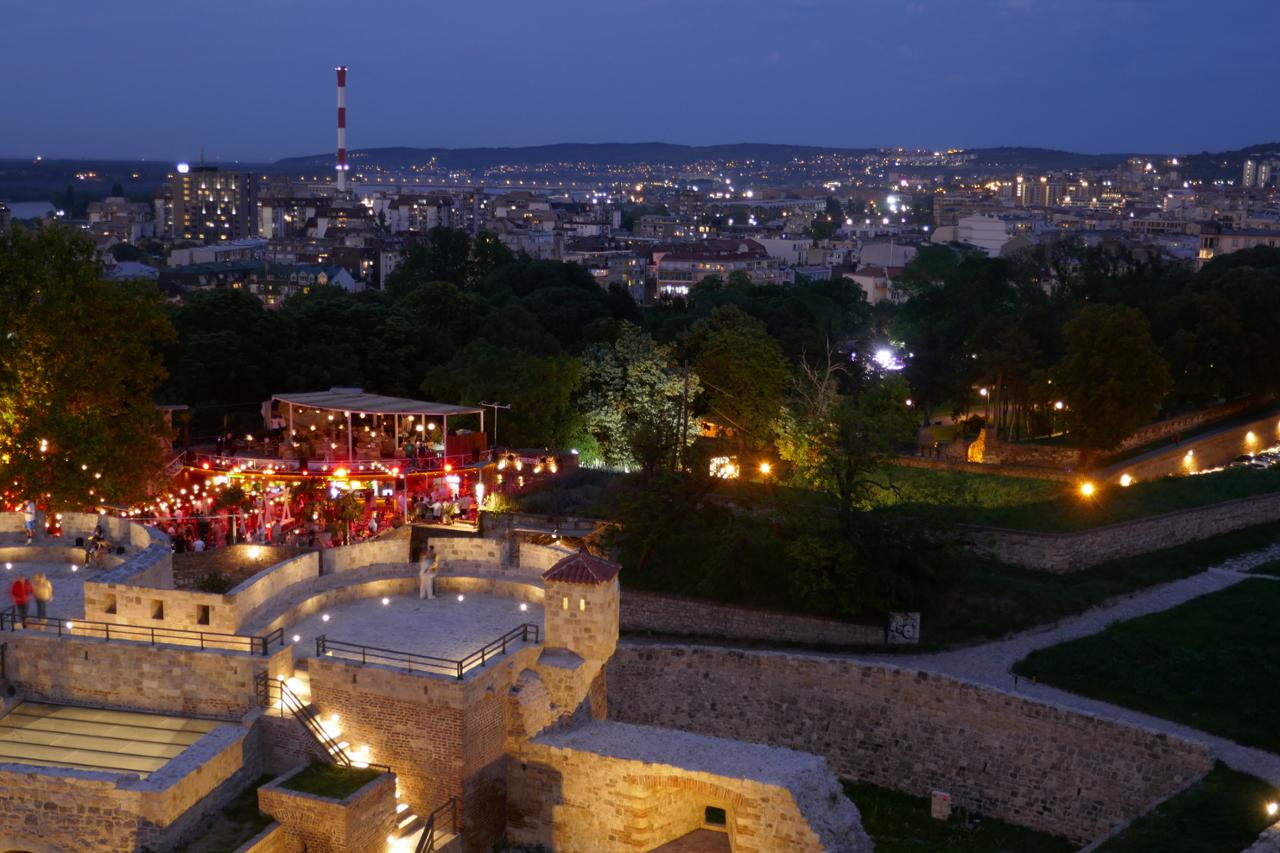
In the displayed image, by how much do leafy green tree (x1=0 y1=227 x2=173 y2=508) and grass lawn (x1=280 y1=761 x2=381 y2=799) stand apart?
11.7 meters

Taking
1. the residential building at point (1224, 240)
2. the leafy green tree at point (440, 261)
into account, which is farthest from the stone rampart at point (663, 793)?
the residential building at point (1224, 240)

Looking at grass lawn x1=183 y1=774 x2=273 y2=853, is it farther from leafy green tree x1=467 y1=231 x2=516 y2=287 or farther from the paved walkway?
leafy green tree x1=467 y1=231 x2=516 y2=287

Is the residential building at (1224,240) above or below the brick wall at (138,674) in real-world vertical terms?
above

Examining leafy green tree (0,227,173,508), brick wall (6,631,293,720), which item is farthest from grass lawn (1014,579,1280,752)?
leafy green tree (0,227,173,508)

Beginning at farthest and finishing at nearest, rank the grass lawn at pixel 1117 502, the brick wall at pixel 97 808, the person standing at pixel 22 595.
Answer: the grass lawn at pixel 1117 502 → the person standing at pixel 22 595 → the brick wall at pixel 97 808

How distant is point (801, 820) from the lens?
52.3ft

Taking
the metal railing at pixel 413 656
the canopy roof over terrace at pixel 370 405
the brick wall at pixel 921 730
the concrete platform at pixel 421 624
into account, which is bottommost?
the brick wall at pixel 921 730

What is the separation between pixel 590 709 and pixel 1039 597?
9545 mm

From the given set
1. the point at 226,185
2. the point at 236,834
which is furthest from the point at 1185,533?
the point at 226,185

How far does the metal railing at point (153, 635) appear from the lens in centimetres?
1723

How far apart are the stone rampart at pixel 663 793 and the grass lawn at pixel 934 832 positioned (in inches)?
103

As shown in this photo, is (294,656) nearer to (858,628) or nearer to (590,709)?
(590,709)

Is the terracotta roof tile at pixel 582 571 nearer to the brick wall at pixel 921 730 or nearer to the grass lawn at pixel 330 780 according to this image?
the grass lawn at pixel 330 780

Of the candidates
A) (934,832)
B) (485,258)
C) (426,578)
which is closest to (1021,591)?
(934,832)
